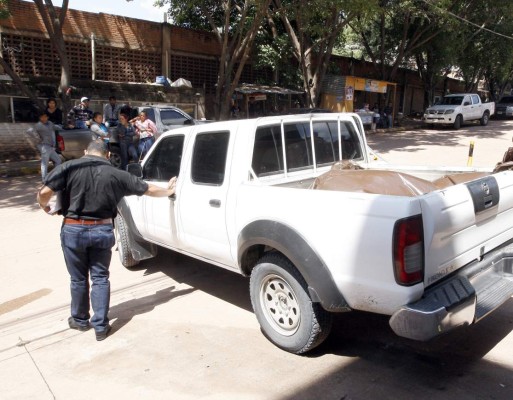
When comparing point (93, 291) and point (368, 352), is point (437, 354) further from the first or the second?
point (93, 291)

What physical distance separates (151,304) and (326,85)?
21.4m

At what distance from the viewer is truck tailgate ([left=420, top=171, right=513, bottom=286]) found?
2826mm

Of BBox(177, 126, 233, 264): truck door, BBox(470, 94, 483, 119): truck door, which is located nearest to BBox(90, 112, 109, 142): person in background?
BBox(177, 126, 233, 264): truck door

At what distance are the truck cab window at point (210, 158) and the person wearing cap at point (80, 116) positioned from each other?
8990 millimetres

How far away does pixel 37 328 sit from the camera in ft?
13.5

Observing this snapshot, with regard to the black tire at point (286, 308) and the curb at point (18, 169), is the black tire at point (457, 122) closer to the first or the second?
the curb at point (18, 169)

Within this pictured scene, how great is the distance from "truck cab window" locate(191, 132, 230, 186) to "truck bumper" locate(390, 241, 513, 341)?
1911 mm

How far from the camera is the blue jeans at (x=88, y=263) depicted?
3770 millimetres

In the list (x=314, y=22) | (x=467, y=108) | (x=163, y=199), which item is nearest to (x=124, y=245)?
(x=163, y=199)

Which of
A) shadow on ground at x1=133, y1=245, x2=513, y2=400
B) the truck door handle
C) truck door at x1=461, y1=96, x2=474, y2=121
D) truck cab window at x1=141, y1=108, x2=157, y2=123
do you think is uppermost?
truck door at x1=461, y1=96, x2=474, y2=121

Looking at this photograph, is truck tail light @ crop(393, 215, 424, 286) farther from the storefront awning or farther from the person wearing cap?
the storefront awning

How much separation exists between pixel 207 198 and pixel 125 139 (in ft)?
24.2

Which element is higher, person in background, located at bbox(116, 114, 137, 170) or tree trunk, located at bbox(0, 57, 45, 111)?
tree trunk, located at bbox(0, 57, 45, 111)

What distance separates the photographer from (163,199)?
463cm
